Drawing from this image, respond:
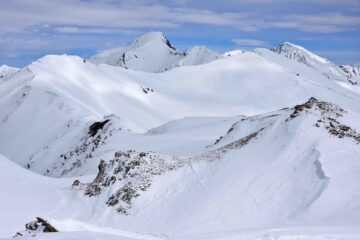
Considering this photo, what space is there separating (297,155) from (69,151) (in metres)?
47.1

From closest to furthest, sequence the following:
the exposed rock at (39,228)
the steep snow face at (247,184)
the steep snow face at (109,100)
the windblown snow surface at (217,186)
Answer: the exposed rock at (39,228)
the windblown snow surface at (217,186)
the steep snow face at (247,184)
the steep snow face at (109,100)

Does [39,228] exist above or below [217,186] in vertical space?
below

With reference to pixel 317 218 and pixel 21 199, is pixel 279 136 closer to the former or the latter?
pixel 317 218

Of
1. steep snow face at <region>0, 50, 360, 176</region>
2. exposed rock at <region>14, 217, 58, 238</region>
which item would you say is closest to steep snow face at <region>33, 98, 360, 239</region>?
exposed rock at <region>14, 217, 58, 238</region>

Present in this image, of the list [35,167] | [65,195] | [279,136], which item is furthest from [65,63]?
[279,136]

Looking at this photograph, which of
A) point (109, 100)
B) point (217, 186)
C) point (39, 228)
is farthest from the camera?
point (109, 100)

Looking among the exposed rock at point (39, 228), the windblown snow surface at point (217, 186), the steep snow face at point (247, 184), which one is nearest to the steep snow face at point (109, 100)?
the windblown snow surface at point (217, 186)

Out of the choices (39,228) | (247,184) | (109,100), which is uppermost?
(109,100)

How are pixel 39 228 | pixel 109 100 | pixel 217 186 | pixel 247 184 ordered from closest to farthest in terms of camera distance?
1. pixel 39 228
2. pixel 247 184
3. pixel 217 186
4. pixel 109 100

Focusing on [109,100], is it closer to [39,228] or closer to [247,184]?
[247,184]

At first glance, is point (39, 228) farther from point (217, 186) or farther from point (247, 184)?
point (247, 184)

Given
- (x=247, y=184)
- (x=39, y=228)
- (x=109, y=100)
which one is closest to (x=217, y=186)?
(x=247, y=184)

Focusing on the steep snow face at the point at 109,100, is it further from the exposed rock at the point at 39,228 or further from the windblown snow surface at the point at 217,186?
the exposed rock at the point at 39,228

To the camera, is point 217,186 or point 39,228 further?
point 217,186
